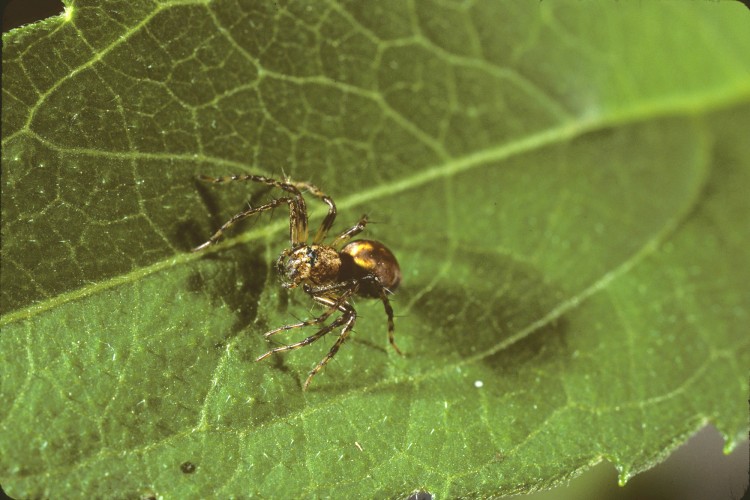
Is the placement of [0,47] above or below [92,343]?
above

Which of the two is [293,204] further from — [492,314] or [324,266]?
[492,314]

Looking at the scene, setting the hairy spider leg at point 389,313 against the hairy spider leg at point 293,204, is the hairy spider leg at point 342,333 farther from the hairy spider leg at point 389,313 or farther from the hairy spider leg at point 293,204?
the hairy spider leg at point 293,204

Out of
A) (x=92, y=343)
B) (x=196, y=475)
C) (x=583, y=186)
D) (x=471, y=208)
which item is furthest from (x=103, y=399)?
(x=583, y=186)

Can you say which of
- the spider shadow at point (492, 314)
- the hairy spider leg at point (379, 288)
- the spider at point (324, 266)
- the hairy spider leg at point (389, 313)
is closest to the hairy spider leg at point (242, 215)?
the spider at point (324, 266)

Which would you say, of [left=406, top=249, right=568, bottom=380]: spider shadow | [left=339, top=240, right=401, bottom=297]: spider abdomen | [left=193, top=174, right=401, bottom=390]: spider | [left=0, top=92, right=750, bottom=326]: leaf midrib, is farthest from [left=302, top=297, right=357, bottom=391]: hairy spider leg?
[left=0, top=92, right=750, bottom=326]: leaf midrib

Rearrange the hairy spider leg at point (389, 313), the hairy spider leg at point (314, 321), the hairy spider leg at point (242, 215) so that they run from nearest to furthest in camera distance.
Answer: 1. the hairy spider leg at point (242, 215)
2. the hairy spider leg at point (314, 321)
3. the hairy spider leg at point (389, 313)

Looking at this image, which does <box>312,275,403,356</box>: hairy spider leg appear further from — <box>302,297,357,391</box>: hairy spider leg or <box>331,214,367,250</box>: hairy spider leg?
<box>331,214,367,250</box>: hairy spider leg

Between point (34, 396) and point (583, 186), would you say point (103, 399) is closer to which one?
point (34, 396)
